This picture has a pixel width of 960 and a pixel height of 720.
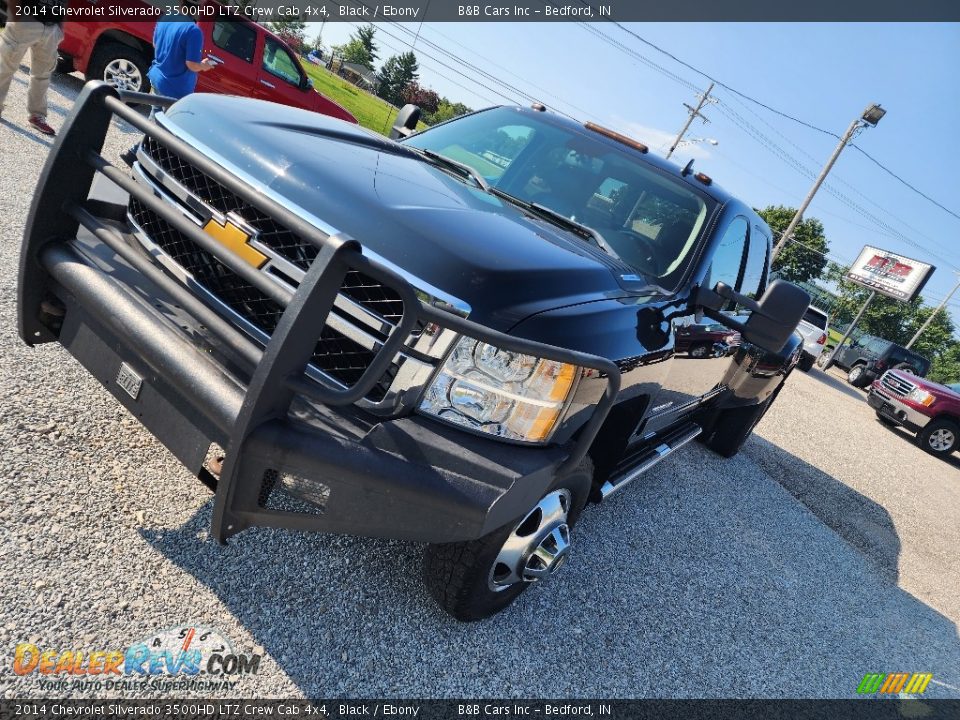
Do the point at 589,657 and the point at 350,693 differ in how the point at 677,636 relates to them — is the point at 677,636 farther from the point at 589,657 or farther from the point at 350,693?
the point at 350,693

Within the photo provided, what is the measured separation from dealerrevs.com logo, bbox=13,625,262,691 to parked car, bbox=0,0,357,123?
20.7ft

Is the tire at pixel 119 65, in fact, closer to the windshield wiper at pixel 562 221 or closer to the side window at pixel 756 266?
the windshield wiper at pixel 562 221

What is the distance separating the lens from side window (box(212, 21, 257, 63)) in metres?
8.99

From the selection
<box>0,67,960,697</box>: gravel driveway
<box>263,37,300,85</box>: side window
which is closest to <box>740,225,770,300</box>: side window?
<box>0,67,960,697</box>: gravel driveway

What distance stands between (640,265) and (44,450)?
2.65m

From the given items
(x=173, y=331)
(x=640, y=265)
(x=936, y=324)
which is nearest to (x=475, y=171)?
(x=640, y=265)

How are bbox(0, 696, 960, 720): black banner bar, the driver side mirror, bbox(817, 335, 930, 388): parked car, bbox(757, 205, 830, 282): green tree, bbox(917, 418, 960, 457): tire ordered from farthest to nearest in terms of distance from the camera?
bbox(757, 205, 830, 282): green tree, bbox(817, 335, 930, 388): parked car, bbox(917, 418, 960, 457): tire, the driver side mirror, bbox(0, 696, 960, 720): black banner bar

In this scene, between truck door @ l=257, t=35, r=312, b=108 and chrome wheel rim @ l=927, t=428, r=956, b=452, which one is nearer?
truck door @ l=257, t=35, r=312, b=108

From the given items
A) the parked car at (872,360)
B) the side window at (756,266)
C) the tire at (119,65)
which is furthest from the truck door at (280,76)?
the parked car at (872,360)

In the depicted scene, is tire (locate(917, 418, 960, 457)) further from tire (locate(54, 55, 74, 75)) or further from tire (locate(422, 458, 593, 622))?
tire (locate(54, 55, 74, 75))

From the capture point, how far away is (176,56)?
246 inches

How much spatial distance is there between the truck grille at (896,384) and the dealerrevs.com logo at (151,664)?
1374cm

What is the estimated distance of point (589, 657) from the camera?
247cm

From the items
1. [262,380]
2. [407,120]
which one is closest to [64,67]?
[407,120]
